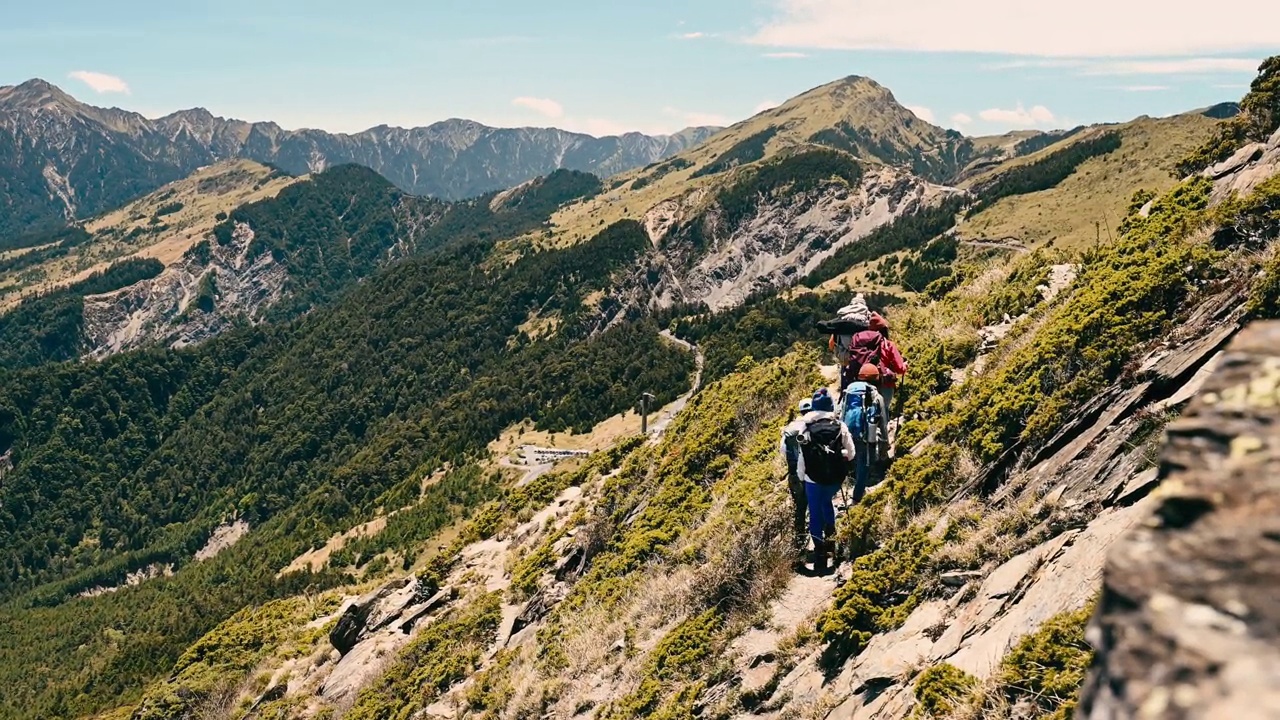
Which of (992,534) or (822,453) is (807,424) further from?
(992,534)

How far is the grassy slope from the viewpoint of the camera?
135012 mm

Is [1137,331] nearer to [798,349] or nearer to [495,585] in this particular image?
[798,349]

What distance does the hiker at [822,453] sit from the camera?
11641mm

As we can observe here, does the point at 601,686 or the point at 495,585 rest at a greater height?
the point at 601,686

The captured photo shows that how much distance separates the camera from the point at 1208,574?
2980 mm

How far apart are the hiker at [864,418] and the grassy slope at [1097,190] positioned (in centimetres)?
12888

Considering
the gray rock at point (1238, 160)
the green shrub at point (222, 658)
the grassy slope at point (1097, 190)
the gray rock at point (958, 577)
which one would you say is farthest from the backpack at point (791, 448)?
the grassy slope at point (1097, 190)

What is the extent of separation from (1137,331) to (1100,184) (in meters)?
170

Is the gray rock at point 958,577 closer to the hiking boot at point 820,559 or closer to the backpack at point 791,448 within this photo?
the hiking boot at point 820,559

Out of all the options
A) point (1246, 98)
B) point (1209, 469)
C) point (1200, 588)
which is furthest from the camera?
point (1246, 98)

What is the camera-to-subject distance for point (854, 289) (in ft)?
518

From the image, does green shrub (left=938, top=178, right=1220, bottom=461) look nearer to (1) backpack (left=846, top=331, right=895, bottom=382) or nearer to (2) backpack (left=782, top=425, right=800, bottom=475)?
(1) backpack (left=846, top=331, right=895, bottom=382)

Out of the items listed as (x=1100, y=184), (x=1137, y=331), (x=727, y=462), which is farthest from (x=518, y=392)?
(x=1137, y=331)

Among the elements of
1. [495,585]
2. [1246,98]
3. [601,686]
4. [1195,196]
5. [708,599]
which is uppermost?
[1246,98]
